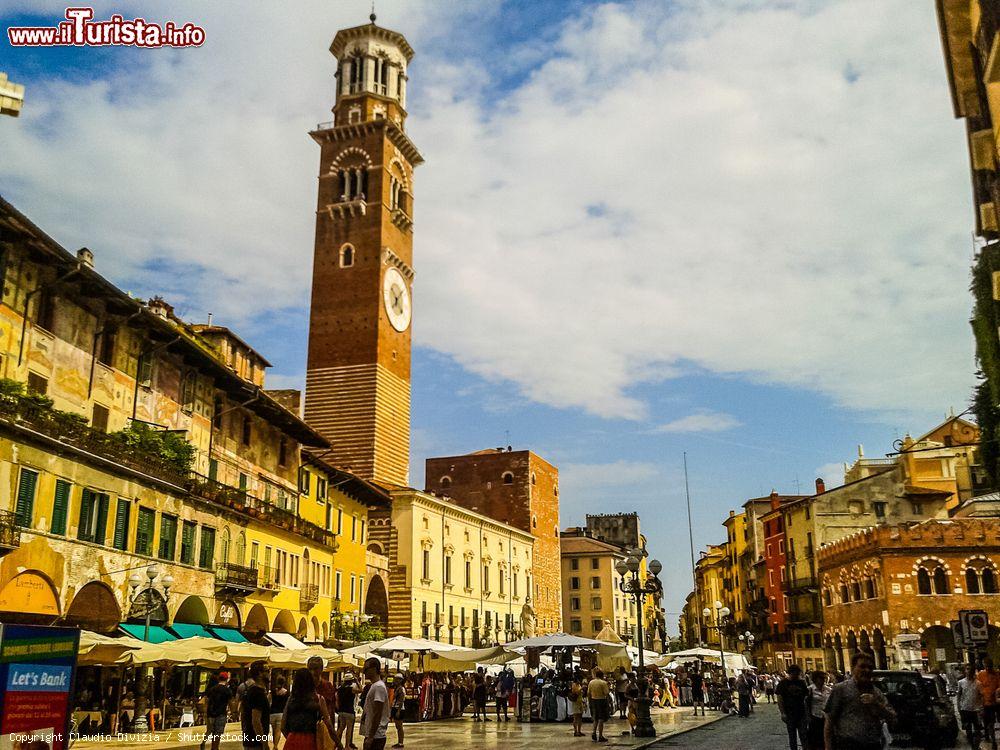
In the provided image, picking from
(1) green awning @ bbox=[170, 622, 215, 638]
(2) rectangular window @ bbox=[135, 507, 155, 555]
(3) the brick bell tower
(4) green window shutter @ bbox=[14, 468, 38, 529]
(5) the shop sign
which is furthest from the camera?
(3) the brick bell tower

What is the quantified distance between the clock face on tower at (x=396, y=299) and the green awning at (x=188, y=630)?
32.6m

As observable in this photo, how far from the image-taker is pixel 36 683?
27.9 ft

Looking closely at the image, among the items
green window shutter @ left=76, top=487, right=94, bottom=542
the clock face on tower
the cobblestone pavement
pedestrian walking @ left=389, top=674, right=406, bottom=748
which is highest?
the clock face on tower

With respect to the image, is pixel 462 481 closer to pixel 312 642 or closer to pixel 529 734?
pixel 312 642

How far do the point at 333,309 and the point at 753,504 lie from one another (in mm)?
42809

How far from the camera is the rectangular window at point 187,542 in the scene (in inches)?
1064

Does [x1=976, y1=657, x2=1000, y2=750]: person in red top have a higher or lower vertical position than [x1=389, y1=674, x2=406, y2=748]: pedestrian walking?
higher

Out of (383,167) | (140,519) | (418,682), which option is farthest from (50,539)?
(383,167)

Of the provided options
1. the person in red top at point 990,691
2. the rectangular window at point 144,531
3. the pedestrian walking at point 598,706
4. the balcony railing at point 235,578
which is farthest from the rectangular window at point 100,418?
the person in red top at point 990,691

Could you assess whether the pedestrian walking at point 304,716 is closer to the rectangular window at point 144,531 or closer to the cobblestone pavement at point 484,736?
the cobblestone pavement at point 484,736

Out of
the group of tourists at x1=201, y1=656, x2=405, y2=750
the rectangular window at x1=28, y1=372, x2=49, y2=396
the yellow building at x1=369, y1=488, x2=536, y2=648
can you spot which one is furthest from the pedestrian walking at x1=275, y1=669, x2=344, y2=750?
the yellow building at x1=369, y1=488, x2=536, y2=648

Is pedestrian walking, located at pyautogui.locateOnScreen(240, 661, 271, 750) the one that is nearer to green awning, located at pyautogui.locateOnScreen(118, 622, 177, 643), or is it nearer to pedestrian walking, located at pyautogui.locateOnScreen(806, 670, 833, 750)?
pedestrian walking, located at pyautogui.locateOnScreen(806, 670, 833, 750)

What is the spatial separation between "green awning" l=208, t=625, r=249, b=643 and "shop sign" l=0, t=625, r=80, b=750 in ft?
63.2

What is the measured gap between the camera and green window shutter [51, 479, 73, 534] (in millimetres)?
21109
